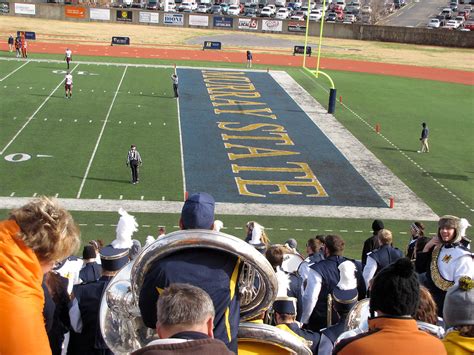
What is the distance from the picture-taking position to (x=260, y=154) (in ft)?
79.6

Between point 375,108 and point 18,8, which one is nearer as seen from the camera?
point 375,108

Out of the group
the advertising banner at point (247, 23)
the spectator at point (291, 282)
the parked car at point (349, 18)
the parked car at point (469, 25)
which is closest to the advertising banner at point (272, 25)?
the advertising banner at point (247, 23)

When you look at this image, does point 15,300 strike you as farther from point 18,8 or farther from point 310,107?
point 18,8

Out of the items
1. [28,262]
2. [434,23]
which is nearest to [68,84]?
[28,262]

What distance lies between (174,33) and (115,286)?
60242mm

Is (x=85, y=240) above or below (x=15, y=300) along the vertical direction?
below

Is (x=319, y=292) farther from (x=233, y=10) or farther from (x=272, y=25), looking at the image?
(x=233, y=10)

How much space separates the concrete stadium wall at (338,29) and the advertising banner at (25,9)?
0.41 feet

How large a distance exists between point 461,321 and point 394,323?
571 mm

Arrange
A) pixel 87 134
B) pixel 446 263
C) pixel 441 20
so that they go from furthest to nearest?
pixel 441 20 → pixel 87 134 → pixel 446 263

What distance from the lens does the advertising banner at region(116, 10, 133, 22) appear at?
66.0 m

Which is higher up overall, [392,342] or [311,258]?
[392,342]

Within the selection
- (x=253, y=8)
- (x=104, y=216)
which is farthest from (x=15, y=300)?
(x=253, y=8)

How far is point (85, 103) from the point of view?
30.7 m
